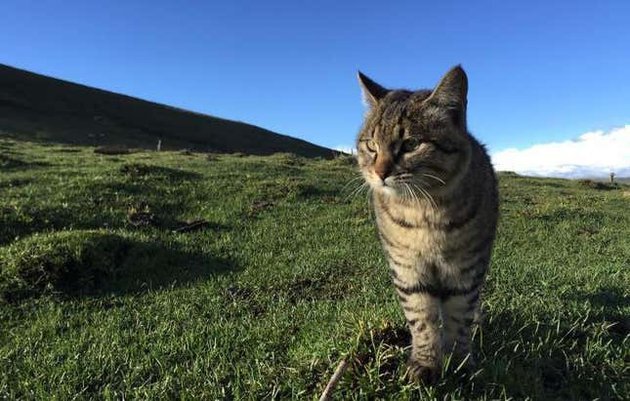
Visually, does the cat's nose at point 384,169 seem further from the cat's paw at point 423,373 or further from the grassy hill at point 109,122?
the grassy hill at point 109,122

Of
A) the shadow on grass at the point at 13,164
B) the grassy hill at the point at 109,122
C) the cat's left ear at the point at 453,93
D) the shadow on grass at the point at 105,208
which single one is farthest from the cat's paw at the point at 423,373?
the grassy hill at the point at 109,122

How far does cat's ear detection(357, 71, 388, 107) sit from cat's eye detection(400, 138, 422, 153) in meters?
0.82

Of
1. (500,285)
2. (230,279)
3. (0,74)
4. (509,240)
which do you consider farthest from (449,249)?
(0,74)

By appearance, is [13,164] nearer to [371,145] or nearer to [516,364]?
[371,145]

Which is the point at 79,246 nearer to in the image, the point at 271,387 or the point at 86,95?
the point at 271,387

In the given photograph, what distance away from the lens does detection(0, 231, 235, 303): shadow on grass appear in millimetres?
8781

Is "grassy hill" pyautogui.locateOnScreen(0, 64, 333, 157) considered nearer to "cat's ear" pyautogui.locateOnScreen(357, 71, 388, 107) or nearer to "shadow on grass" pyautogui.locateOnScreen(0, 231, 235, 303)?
"shadow on grass" pyautogui.locateOnScreen(0, 231, 235, 303)

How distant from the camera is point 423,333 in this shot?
5070 millimetres

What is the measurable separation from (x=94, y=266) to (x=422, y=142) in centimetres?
668

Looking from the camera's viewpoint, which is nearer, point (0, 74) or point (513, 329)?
point (513, 329)

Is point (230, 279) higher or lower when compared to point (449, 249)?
lower

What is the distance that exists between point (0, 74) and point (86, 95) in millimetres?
10901

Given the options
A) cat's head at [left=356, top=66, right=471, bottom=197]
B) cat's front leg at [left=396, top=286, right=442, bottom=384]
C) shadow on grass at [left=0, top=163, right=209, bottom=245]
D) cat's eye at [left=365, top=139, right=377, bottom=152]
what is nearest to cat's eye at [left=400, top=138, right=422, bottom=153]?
cat's head at [left=356, top=66, right=471, bottom=197]

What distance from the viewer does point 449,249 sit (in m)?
5.00
